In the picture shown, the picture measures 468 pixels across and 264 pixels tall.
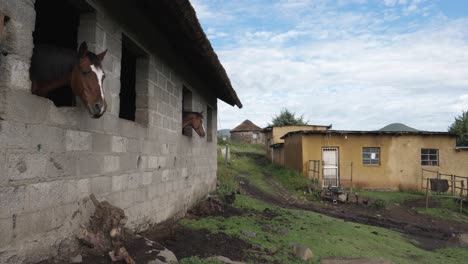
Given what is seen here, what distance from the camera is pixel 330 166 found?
776 inches

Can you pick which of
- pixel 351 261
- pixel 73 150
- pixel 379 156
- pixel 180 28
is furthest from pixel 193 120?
pixel 379 156

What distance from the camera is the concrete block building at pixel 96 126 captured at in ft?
10.4

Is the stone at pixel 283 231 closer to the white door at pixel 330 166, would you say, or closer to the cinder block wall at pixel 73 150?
the cinder block wall at pixel 73 150

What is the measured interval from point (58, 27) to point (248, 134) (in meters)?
39.6

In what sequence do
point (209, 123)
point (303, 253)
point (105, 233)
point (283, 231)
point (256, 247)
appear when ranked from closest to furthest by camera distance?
point (105, 233)
point (303, 253)
point (256, 247)
point (283, 231)
point (209, 123)

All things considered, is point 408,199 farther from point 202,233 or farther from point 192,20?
point 192,20

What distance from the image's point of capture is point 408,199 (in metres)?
16.9

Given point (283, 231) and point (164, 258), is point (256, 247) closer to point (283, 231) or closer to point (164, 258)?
point (283, 231)

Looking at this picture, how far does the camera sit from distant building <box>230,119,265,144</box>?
4425 cm

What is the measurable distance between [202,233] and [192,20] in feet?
12.1

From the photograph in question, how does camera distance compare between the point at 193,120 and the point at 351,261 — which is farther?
the point at 193,120

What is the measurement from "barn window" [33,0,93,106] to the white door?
53.2 ft

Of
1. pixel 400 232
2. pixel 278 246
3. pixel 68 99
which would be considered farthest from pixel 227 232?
pixel 400 232

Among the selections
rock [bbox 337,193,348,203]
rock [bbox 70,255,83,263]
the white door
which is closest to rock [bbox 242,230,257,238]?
rock [bbox 70,255,83,263]
